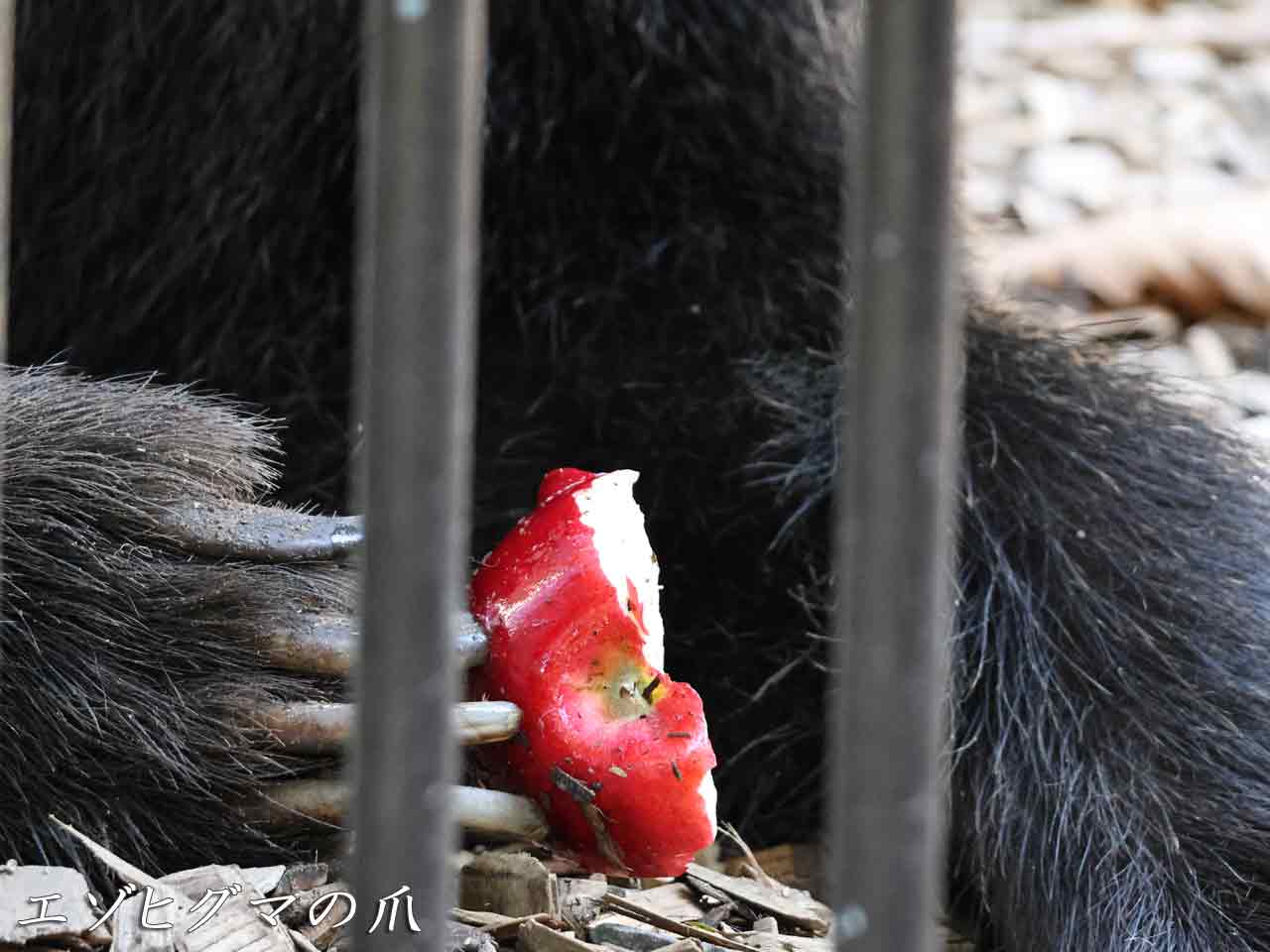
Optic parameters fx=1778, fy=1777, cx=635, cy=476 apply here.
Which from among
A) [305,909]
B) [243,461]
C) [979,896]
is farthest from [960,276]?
[305,909]

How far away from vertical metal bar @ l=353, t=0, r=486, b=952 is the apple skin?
17.1 inches

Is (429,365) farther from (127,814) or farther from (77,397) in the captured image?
(77,397)

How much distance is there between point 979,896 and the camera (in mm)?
1416

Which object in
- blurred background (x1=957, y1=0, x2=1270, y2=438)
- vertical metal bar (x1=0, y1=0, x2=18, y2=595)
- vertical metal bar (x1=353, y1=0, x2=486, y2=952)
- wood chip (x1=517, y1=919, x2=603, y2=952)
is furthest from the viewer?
blurred background (x1=957, y1=0, x2=1270, y2=438)

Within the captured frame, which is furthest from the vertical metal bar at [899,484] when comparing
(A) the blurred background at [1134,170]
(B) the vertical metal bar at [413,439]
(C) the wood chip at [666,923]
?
(A) the blurred background at [1134,170]

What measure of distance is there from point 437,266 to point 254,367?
1137 mm

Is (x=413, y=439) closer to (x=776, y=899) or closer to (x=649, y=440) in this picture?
(x=776, y=899)

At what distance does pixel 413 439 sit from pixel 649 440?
1015 millimetres

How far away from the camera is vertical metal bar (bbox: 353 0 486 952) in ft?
2.09

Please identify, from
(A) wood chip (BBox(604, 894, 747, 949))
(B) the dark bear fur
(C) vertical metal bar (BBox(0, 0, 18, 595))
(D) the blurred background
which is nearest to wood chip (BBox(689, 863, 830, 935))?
(A) wood chip (BBox(604, 894, 747, 949))

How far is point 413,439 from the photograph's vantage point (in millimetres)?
A: 644

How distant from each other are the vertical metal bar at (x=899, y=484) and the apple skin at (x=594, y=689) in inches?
16.9

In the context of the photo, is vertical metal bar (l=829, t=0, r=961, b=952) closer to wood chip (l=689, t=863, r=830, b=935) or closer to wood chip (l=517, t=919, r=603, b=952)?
wood chip (l=517, t=919, r=603, b=952)

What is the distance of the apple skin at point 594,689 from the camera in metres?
1.08
